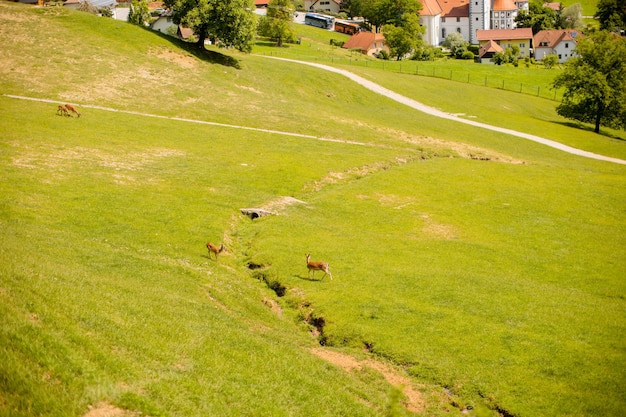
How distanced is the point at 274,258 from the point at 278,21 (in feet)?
384

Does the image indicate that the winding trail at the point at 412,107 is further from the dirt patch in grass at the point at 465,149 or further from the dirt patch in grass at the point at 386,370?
the dirt patch in grass at the point at 386,370

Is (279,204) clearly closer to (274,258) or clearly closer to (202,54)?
(274,258)

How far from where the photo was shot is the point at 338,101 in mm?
80562

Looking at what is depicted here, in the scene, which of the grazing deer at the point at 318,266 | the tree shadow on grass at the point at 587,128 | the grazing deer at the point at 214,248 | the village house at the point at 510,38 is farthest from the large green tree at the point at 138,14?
the grazing deer at the point at 318,266

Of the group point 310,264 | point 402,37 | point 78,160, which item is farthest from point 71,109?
point 402,37

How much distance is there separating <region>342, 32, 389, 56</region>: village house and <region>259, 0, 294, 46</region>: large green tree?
27827 mm

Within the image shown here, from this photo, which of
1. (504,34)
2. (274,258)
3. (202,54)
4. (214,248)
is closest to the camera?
(214,248)

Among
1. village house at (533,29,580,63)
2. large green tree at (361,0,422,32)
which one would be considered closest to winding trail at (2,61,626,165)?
large green tree at (361,0,422,32)

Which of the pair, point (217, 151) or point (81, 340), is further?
point (217, 151)

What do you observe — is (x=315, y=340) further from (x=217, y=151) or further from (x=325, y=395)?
(x=217, y=151)

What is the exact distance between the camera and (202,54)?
78688 millimetres

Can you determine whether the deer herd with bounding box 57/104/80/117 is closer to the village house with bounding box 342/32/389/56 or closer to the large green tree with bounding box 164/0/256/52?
the large green tree with bounding box 164/0/256/52

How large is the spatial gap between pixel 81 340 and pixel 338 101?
2647 inches

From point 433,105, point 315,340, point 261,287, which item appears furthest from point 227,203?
point 433,105
